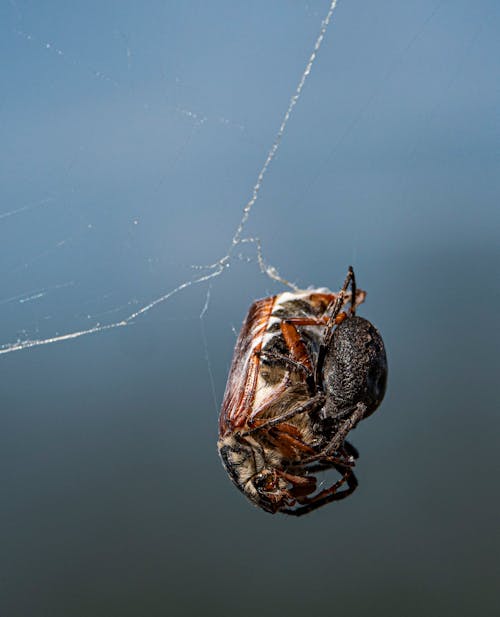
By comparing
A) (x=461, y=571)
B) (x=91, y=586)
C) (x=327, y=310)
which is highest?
(x=327, y=310)

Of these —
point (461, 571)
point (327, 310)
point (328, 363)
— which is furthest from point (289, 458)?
point (461, 571)

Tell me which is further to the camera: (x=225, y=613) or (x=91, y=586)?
(x=91, y=586)

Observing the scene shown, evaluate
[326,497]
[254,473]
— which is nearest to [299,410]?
[254,473]

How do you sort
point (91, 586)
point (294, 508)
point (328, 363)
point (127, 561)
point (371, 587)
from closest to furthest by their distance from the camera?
1. point (328, 363)
2. point (294, 508)
3. point (371, 587)
4. point (91, 586)
5. point (127, 561)

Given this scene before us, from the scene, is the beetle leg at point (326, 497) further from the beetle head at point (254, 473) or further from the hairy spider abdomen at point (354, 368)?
the hairy spider abdomen at point (354, 368)

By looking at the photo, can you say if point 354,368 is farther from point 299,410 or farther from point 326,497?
point 326,497

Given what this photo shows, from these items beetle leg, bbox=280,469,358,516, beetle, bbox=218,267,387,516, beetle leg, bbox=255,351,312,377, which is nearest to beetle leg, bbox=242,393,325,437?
beetle, bbox=218,267,387,516

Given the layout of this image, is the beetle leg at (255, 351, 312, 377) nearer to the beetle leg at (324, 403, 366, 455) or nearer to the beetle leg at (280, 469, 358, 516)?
the beetle leg at (324, 403, 366, 455)

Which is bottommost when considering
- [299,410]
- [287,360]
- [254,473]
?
[254,473]

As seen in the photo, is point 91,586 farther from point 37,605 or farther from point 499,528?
point 499,528
